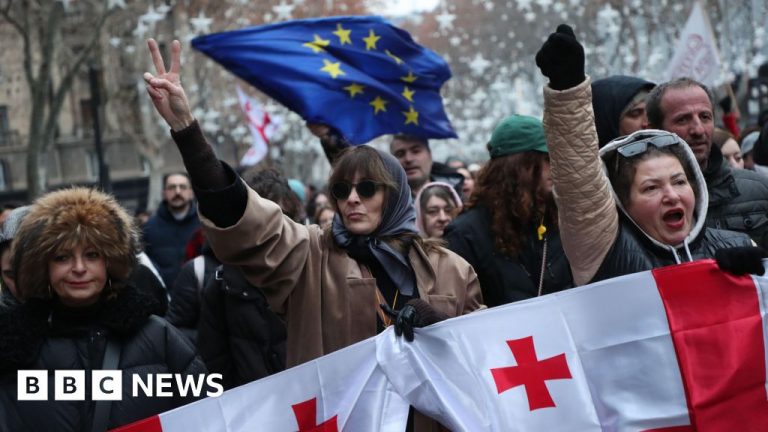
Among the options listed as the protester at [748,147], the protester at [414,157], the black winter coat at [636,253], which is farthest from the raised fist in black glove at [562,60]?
the protester at [748,147]

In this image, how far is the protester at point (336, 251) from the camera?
4020mm

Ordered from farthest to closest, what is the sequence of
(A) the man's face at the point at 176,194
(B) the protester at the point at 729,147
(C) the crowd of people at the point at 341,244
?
(A) the man's face at the point at 176,194 → (B) the protester at the point at 729,147 → (C) the crowd of people at the point at 341,244

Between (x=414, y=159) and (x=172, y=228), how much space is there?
113 inches

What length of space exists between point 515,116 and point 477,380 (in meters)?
1.82

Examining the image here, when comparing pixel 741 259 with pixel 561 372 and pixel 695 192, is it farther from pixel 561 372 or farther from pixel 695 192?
pixel 561 372

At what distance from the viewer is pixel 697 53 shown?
12.6m

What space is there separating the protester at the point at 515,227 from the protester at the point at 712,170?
57 cm

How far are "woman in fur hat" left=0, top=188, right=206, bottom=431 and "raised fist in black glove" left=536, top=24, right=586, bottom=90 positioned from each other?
157 centimetres

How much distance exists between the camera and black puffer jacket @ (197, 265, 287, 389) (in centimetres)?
577

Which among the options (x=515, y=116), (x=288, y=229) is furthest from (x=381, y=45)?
(x=288, y=229)

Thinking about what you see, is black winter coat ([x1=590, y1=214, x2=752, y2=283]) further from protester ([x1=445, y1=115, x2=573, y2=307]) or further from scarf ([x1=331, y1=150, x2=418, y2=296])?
protester ([x1=445, y1=115, x2=573, y2=307])

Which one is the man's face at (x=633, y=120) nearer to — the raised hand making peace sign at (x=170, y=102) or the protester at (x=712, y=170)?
the protester at (x=712, y=170)

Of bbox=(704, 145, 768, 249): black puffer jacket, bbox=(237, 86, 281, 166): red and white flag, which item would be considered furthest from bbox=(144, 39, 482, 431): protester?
bbox=(237, 86, 281, 166): red and white flag

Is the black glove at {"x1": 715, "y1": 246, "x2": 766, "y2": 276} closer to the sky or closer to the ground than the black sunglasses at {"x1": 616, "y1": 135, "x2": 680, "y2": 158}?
closer to the ground
